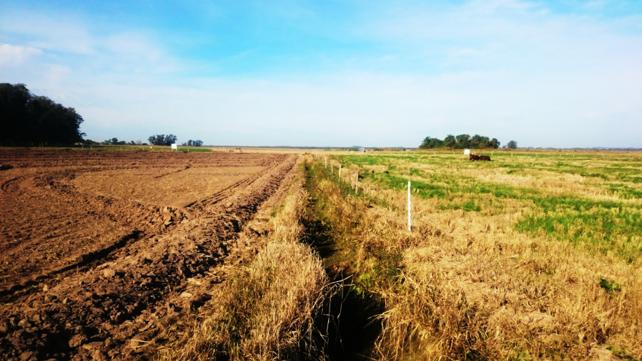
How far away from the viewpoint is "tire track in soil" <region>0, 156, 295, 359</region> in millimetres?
4941

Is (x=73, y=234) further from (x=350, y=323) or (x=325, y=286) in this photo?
(x=350, y=323)

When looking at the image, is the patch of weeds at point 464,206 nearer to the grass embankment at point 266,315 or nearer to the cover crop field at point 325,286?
the cover crop field at point 325,286

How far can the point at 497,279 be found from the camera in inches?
267

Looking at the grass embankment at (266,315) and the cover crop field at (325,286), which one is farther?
the cover crop field at (325,286)

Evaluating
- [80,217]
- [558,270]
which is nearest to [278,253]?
[558,270]

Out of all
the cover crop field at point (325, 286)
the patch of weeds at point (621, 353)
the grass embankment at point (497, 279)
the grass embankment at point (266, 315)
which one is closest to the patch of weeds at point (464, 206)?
the grass embankment at point (497, 279)

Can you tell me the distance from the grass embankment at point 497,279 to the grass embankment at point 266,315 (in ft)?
3.91

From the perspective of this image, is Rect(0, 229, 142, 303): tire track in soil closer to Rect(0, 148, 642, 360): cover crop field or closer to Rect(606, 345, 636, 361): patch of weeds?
Rect(0, 148, 642, 360): cover crop field

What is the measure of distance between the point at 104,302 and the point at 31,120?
3778 inches

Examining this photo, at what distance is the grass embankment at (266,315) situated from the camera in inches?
171

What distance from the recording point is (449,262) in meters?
7.73

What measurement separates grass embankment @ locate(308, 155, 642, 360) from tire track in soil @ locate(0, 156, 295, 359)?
3.71m

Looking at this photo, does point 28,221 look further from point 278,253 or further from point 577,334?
point 577,334

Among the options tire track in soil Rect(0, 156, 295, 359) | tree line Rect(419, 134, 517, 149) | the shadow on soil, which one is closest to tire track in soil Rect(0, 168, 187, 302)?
tire track in soil Rect(0, 156, 295, 359)
